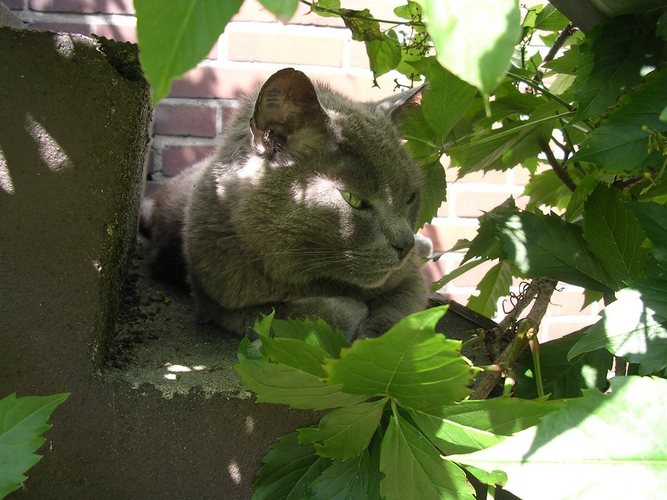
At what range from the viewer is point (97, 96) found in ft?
3.32

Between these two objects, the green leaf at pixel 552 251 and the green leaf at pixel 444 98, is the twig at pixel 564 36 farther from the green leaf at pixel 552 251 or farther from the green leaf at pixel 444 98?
the green leaf at pixel 552 251

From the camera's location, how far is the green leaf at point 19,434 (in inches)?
25.6

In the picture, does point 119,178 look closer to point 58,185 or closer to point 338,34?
point 58,185

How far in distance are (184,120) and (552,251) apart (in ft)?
5.70

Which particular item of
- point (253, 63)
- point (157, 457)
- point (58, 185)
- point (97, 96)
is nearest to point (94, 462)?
point (157, 457)

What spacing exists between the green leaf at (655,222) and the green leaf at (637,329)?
41 mm

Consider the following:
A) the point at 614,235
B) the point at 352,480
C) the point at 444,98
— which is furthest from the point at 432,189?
the point at 352,480

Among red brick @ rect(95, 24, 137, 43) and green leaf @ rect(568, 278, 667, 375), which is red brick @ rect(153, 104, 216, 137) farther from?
green leaf @ rect(568, 278, 667, 375)

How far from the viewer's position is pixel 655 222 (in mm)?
759

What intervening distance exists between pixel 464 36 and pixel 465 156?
2.84 ft

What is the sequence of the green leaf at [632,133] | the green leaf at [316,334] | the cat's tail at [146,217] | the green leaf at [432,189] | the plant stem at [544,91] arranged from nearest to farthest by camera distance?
the green leaf at [316,334], the green leaf at [632,133], the plant stem at [544,91], the green leaf at [432,189], the cat's tail at [146,217]

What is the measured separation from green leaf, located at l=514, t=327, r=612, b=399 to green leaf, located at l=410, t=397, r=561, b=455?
27cm

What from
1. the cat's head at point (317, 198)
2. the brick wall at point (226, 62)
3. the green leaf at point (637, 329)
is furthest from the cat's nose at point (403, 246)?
the brick wall at point (226, 62)

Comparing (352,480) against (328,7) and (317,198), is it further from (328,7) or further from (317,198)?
(328,7)
